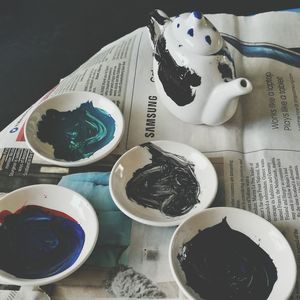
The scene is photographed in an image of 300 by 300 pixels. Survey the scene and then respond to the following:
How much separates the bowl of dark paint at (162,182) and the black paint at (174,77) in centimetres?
7

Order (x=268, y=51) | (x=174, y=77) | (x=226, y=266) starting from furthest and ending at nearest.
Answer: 1. (x=268, y=51)
2. (x=174, y=77)
3. (x=226, y=266)

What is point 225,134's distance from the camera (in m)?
0.67

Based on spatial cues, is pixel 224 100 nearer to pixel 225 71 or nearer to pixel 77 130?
pixel 225 71

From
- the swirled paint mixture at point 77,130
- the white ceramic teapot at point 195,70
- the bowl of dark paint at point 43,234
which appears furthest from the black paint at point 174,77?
the bowl of dark paint at point 43,234

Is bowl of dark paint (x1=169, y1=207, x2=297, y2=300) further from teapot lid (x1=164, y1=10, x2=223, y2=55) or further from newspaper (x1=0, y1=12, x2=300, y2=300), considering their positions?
teapot lid (x1=164, y1=10, x2=223, y2=55)

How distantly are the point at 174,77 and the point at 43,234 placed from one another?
27 cm

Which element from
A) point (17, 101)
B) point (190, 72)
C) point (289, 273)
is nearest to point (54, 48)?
point (17, 101)

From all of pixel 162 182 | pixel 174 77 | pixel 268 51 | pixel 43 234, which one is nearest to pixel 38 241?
pixel 43 234

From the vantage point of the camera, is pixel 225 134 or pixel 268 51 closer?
pixel 225 134

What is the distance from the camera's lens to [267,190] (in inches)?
23.7

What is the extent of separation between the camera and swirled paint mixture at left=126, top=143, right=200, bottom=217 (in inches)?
23.4

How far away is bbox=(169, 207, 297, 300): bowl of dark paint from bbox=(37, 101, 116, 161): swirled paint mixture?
198mm

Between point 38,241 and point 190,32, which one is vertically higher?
point 190,32

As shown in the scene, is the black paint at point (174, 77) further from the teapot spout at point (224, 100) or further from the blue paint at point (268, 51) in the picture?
the blue paint at point (268, 51)
